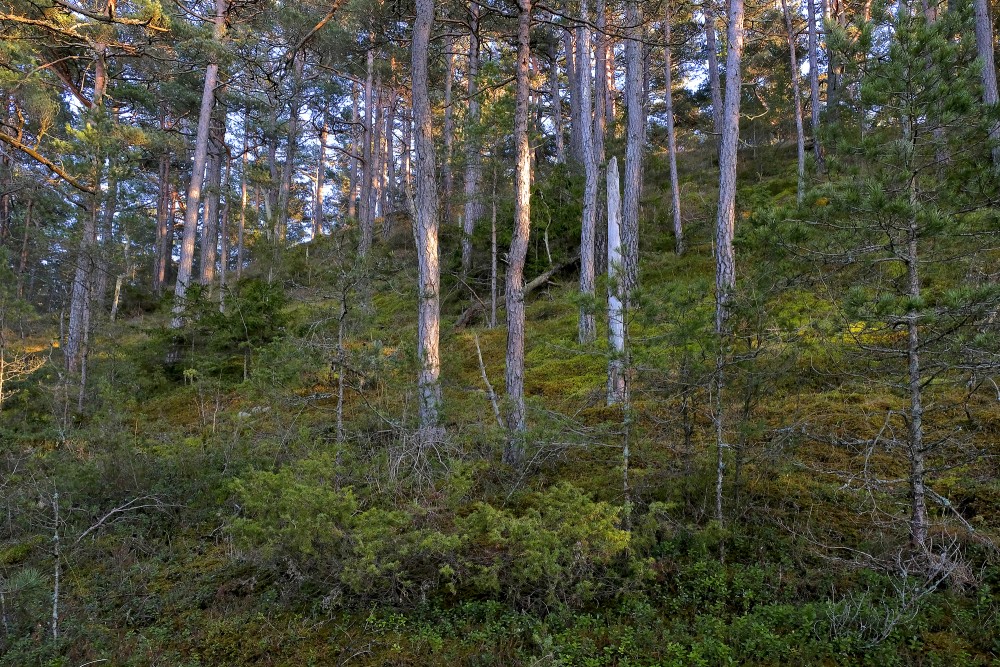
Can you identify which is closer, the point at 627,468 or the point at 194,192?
the point at 627,468

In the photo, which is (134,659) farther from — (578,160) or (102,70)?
(578,160)

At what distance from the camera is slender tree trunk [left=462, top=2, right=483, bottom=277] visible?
33.5 feet

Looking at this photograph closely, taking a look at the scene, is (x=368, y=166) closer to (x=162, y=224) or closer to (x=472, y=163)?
(x=472, y=163)

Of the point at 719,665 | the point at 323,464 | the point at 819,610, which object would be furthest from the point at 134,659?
the point at 819,610

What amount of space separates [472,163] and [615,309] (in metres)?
9.09

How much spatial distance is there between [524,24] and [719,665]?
7068 mm

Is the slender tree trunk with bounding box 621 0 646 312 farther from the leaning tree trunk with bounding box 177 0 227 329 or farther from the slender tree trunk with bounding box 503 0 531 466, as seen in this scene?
the leaning tree trunk with bounding box 177 0 227 329

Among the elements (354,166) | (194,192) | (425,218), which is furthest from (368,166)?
(425,218)

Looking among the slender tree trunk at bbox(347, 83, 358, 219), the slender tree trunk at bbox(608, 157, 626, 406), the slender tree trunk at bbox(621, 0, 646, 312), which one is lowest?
the slender tree trunk at bbox(608, 157, 626, 406)

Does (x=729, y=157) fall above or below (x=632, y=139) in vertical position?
below

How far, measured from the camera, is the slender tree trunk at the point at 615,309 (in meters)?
5.06

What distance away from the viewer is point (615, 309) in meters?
5.21

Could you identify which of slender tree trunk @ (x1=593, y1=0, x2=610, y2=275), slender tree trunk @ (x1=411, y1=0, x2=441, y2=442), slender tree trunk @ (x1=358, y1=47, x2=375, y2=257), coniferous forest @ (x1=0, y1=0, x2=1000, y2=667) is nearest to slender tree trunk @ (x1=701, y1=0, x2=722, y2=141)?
slender tree trunk @ (x1=593, y1=0, x2=610, y2=275)

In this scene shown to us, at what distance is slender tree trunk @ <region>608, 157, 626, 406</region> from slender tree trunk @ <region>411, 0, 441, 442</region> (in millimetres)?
2232
